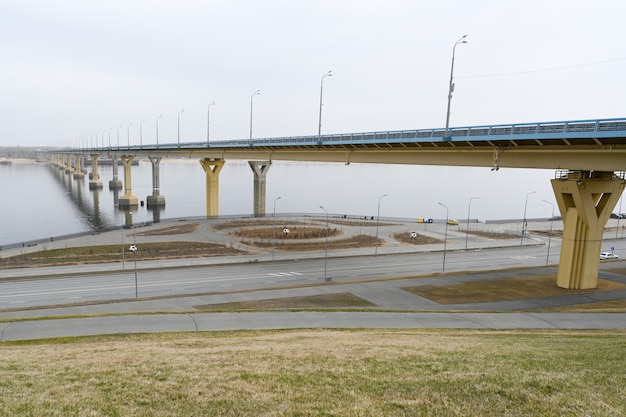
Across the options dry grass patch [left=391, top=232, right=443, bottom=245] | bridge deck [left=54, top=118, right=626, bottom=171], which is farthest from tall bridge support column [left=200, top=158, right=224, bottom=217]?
dry grass patch [left=391, top=232, right=443, bottom=245]

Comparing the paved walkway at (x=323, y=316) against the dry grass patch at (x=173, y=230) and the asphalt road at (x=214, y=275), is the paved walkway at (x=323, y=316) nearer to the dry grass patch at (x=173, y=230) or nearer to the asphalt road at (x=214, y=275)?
the asphalt road at (x=214, y=275)

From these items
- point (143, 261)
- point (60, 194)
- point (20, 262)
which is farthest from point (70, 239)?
point (60, 194)

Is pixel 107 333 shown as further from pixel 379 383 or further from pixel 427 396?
pixel 427 396

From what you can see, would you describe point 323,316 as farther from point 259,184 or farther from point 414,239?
point 259,184

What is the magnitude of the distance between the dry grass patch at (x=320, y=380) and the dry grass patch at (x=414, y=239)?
44492mm

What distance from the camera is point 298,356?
15102mm

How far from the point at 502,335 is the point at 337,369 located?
39.1ft

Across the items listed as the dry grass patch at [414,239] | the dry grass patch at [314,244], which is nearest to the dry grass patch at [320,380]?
the dry grass patch at [314,244]

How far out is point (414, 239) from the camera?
6438 cm

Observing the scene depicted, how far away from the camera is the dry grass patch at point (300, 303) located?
29384 mm

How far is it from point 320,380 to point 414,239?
54.2 metres

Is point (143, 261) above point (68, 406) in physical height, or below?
below

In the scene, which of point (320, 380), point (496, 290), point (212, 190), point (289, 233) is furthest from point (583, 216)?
point (212, 190)

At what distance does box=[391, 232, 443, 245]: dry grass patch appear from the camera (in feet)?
205
